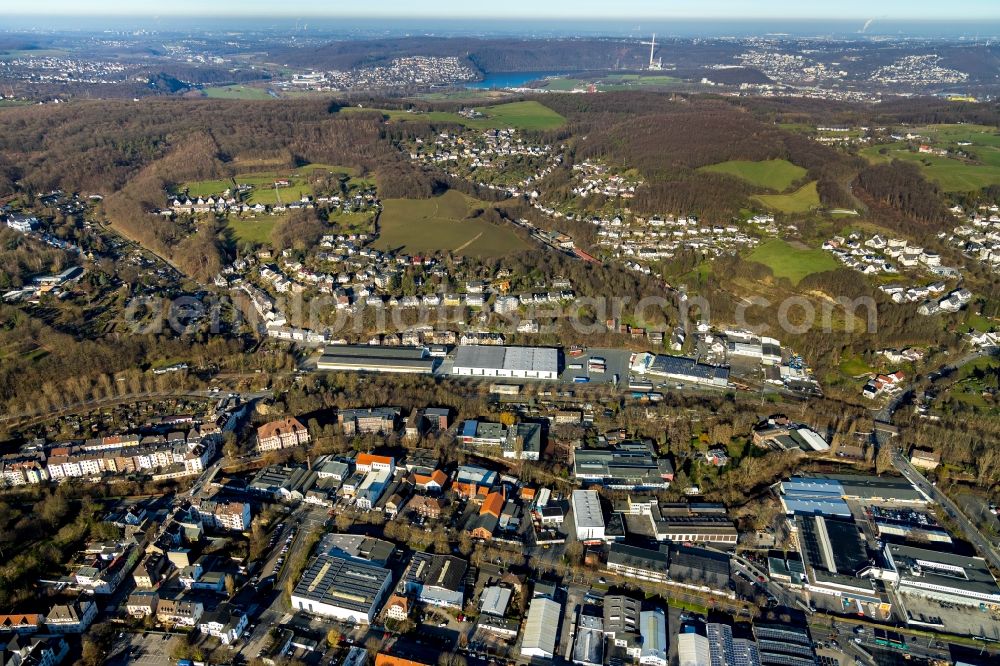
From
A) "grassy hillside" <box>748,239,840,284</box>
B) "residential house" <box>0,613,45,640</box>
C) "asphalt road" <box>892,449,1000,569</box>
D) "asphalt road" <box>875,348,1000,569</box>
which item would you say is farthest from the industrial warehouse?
"residential house" <box>0,613,45,640</box>

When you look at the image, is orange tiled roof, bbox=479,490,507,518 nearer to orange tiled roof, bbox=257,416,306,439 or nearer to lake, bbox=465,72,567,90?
orange tiled roof, bbox=257,416,306,439

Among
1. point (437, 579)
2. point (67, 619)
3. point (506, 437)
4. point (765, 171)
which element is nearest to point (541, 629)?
point (437, 579)

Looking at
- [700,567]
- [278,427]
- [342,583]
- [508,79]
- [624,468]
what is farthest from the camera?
[508,79]

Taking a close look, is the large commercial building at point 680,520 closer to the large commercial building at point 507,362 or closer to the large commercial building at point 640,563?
the large commercial building at point 640,563

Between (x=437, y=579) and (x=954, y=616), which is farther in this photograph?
(x=437, y=579)

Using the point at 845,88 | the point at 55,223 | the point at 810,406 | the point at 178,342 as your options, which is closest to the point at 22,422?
the point at 178,342

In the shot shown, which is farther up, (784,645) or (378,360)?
(378,360)

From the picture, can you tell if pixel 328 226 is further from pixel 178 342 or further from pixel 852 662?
pixel 852 662

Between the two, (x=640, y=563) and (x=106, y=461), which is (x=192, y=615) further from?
(x=640, y=563)
